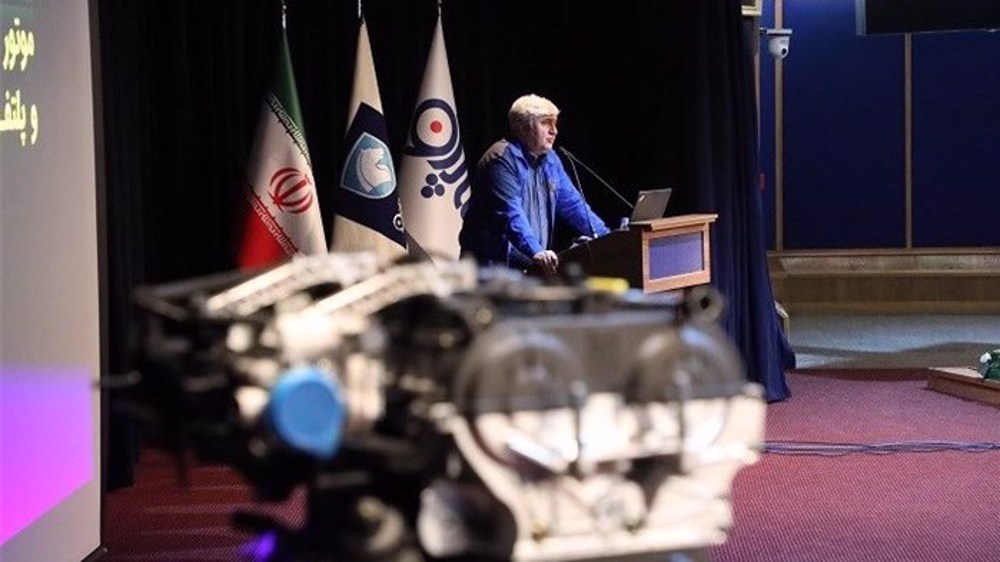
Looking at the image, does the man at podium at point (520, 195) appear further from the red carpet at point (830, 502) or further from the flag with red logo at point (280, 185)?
the red carpet at point (830, 502)

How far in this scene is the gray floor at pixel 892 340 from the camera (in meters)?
7.86

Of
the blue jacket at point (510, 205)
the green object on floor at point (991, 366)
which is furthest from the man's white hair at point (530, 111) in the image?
the green object on floor at point (991, 366)

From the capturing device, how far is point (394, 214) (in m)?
6.29

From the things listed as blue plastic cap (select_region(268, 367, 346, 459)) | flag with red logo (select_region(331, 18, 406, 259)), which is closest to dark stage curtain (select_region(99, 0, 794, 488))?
flag with red logo (select_region(331, 18, 406, 259))

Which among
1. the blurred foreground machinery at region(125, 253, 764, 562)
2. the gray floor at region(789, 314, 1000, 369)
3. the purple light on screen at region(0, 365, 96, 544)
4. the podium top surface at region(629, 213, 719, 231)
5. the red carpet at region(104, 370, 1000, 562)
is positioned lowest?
the red carpet at region(104, 370, 1000, 562)

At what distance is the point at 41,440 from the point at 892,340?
5729 mm

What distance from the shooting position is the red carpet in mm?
4461

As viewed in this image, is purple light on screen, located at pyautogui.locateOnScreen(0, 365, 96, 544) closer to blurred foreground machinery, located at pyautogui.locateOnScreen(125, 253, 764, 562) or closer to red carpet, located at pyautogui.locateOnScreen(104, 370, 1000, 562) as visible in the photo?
red carpet, located at pyautogui.locateOnScreen(104, 370, 1000, 562)

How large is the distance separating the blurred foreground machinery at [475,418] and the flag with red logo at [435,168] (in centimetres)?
499

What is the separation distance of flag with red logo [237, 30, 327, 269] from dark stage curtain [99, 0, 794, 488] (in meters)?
0.15

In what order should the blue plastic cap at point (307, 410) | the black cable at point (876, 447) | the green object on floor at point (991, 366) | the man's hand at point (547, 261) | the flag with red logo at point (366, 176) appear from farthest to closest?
the green object on floor at point (991, 366), the flag with red logo at point (366, 176), the black cable at point (876, 447), the man's hand at point (547, 261), the blue plastic cap at point (307, 410)

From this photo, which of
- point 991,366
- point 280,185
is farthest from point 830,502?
point 280,185

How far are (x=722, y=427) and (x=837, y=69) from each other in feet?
28.2

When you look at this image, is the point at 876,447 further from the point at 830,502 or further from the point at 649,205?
the point at 649,205
